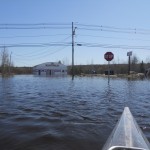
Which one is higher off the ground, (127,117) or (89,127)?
(127,117)

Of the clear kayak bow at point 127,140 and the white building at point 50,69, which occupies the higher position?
the white building at point 50,69

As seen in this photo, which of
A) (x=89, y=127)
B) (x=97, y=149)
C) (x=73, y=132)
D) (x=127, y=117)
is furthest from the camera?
(x=89, y=127)

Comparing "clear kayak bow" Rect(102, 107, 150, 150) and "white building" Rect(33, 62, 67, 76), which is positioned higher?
"white building" Rect(33, 62, 67, 76)

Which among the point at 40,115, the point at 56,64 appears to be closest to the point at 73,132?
the point at 40,115

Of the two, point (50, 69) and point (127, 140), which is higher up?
point (50, 69)

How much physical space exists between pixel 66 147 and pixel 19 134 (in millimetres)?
1247

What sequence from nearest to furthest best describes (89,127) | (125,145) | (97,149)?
(125,145), (97,149), (89,127)

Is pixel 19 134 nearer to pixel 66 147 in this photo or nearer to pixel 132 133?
pixel 66 147

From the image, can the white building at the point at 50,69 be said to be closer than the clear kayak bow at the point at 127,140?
No

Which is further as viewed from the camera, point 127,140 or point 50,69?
point 50,69

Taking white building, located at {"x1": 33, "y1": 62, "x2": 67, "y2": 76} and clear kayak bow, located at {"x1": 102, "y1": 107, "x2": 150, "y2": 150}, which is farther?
white building, located at {"x1": 33, "y1": 62, "x2": 67, "y2": 76}

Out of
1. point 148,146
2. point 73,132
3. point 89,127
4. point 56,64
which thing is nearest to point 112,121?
point 89,127

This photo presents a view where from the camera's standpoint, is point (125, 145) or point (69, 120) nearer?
point (125, 145)

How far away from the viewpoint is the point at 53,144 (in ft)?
16.0
